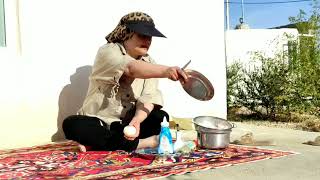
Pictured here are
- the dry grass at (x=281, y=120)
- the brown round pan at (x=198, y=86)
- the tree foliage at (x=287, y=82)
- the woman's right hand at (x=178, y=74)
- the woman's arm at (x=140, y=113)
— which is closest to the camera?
the woman's right hand at (x=178, y=74)

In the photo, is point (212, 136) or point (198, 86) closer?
point (198, 86)

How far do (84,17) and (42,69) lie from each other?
825 mm

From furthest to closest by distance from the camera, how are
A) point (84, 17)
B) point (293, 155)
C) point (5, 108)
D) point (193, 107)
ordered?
point (193, 107), point (84, 17), point (5, 108), point (293, 155)

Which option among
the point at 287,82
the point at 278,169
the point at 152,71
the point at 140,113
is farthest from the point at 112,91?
the point at 287,82

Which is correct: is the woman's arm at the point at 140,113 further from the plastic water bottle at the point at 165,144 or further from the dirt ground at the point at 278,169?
the dirt ground at the point at 278,169

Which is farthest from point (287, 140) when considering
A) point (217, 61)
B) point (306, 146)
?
point (217, 61)

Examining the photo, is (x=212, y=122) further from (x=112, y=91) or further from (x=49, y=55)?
(x=49, y=55)

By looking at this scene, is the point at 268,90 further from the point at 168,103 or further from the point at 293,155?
the point at 293,155

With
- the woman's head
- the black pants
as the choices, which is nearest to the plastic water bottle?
the black pants

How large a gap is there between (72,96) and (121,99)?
43.2 inches

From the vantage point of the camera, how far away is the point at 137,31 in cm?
459

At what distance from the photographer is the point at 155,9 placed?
6.58m

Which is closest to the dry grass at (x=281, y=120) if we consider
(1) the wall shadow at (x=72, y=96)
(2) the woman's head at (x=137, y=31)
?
(1) the wall shadow at (x=72, y=96)

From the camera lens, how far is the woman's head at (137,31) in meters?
4.61
